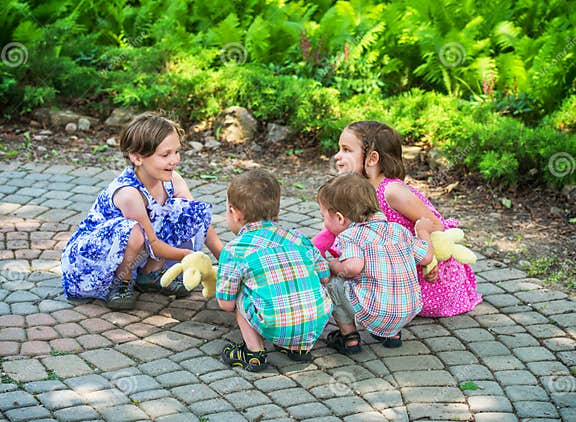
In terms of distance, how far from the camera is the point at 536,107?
7223mm

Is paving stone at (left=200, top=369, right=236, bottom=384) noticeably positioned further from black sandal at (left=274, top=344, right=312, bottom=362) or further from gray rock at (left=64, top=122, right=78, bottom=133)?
gray rock at (left=64, top=122, right=78, bottom=133)

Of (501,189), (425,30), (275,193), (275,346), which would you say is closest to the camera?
(275,193)

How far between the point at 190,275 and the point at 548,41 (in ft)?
15.4

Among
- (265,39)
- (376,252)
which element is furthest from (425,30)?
(376,252)

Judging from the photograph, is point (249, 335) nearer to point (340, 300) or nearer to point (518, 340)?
point (340, 300)

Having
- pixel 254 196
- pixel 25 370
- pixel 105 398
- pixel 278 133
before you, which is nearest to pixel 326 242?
pixel 254 196

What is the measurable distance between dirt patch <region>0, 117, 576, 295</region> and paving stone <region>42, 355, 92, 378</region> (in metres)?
2.91

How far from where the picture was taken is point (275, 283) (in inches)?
147

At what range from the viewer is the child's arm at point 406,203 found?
169 inches

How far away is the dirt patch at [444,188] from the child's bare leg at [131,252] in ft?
7.61

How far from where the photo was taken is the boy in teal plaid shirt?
12.3 ft

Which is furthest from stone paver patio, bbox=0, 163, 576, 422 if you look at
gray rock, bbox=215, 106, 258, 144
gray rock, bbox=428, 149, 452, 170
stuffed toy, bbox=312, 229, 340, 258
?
gray rock, bbox=215, 106, 258, 144

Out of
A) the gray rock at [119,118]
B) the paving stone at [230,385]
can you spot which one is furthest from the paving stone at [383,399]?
the gray rock at [119,118]

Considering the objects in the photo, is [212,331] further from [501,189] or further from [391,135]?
[501,189]
